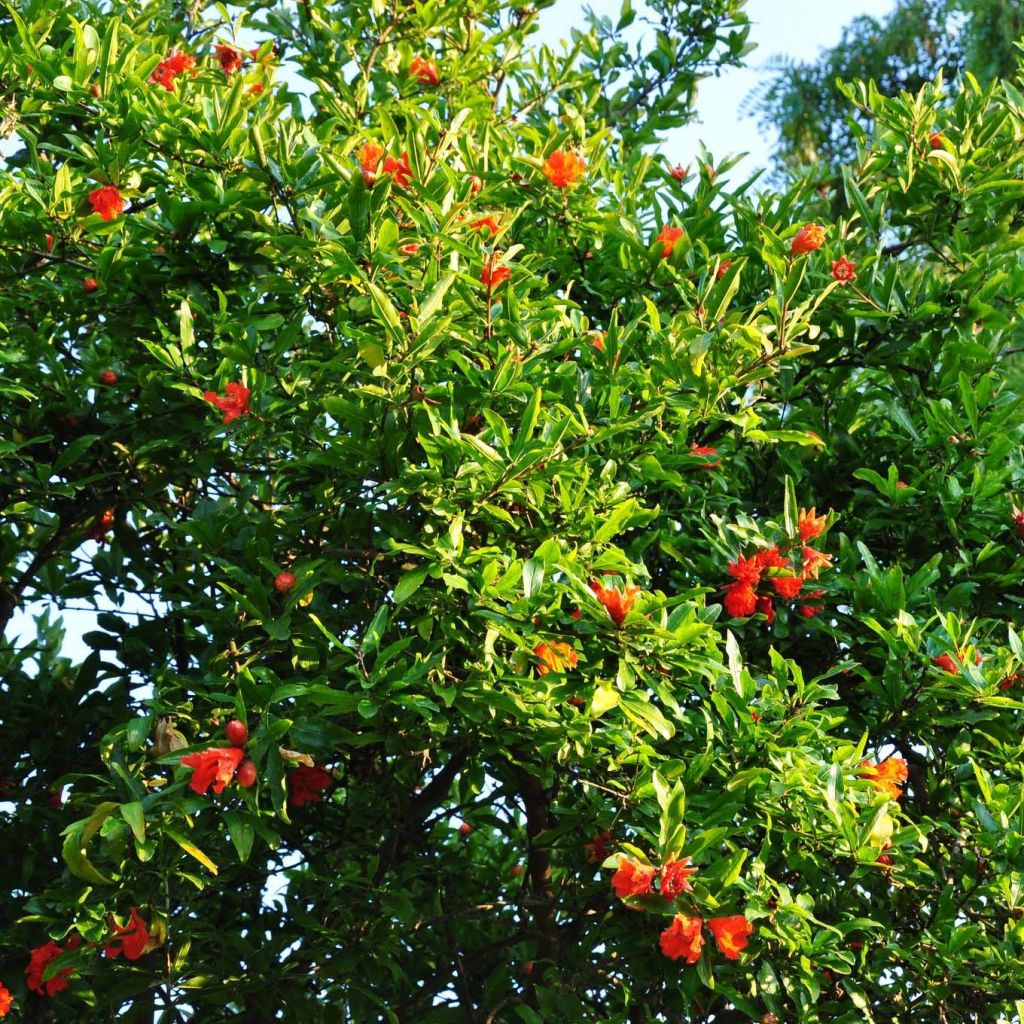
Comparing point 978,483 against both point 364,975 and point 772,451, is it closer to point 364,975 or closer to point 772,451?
point 772,451

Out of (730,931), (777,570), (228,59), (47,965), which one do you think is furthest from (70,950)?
(228,59)

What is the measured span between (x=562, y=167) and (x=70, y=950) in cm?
218

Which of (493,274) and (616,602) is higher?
(493,274)

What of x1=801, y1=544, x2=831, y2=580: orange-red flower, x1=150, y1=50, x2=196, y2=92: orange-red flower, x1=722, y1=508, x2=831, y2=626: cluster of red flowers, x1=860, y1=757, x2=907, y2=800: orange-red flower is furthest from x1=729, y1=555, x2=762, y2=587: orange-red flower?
x1=150, y1=50, x2=196, y2=92: orange-red flower

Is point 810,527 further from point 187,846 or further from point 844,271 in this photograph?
point 187,846

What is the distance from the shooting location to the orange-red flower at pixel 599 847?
9.94 feet

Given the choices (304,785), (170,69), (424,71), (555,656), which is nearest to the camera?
(555,656)

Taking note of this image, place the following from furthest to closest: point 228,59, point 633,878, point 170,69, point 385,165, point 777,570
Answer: point 228,59
point 170,69
point 777,570
point 385,165
point 633,878

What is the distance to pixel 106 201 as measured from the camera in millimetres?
3262

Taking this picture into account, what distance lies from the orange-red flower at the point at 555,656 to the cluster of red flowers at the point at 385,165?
3.54ft

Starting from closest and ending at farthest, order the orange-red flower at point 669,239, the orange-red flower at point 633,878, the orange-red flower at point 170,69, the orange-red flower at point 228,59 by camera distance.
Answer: the orange-red flower at point 633,878
the orange-red flower at point 669,239
the orange-red flower at point 170,69
the orange-red flower at point 228,59

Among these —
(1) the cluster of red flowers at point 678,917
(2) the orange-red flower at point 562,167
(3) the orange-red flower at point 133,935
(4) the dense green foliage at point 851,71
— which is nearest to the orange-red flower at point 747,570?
(1) the cluster of red flowers at point 678,917

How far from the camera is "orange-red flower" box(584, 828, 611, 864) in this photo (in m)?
3.03

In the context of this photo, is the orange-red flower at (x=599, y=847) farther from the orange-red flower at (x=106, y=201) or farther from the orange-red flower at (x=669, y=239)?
the orange-red flower at (x=106, y=201)
